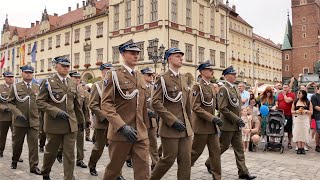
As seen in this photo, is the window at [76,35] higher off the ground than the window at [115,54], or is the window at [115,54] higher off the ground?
the window at [76,35]

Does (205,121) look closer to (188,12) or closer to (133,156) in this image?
(133,156)

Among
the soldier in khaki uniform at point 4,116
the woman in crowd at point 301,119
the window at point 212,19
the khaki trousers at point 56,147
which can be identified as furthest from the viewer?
the window at point 212,19

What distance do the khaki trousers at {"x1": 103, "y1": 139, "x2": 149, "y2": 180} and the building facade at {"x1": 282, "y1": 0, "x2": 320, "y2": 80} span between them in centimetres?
6826

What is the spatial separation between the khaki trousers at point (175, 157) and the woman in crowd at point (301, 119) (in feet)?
18.3

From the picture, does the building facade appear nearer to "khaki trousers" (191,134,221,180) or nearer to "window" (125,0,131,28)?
"window" (125,0,131,28)

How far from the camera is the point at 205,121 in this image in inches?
237

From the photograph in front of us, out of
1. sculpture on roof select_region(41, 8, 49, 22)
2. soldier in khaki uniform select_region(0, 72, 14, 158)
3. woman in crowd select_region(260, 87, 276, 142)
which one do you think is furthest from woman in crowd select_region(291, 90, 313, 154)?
sculpture on roof select_region(41, 8, 49, 22)

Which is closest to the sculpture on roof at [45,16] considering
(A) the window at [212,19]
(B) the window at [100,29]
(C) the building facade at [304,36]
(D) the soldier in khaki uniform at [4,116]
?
(B) the window at [100,29]

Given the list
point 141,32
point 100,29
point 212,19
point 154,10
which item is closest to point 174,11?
point 154,10

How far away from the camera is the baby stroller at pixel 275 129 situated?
9.66 meters

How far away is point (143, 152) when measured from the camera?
4305mm

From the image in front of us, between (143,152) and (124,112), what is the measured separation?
562mm

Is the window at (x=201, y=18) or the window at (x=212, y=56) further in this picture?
the window at (x=212, y=56)

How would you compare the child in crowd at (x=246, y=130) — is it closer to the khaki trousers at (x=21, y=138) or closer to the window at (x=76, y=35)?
the khaki trousers at (x=21, y=138)
